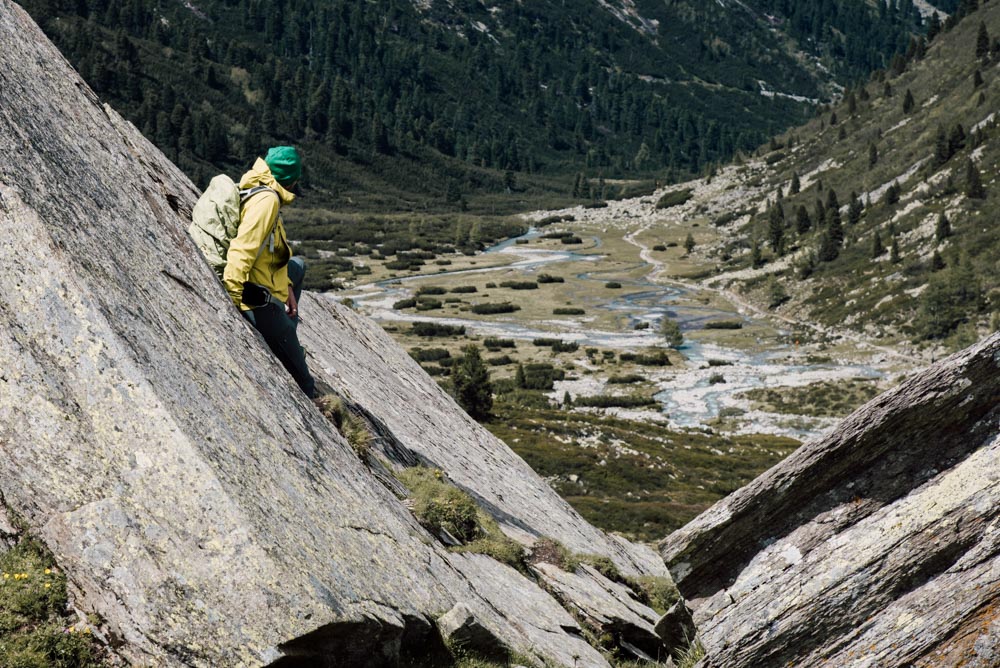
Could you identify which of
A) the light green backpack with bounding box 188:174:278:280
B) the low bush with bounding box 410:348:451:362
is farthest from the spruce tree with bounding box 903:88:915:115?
the light green backpack with bounding box 188:174:278:280

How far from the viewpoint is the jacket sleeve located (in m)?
9.61

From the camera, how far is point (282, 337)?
10.8 meters

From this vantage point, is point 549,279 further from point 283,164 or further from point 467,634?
point 467,634

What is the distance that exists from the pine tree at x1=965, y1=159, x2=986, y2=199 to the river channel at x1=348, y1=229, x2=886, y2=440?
35993 millimetres

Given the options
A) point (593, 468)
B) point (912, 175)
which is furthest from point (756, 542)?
point (912, 175)

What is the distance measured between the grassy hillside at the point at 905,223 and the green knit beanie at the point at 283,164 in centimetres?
9045

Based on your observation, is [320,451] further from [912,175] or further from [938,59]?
[938,59]

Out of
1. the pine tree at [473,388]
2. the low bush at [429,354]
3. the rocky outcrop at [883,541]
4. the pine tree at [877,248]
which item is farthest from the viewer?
the pine tree at [877,248]

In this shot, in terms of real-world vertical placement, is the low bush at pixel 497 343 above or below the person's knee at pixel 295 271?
below

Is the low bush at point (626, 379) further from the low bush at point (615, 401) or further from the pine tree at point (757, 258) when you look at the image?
the pine tree at point (757, 258)

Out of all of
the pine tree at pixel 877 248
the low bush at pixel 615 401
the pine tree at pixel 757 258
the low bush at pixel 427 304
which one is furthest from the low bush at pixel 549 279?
the low bush at pixel 615 401

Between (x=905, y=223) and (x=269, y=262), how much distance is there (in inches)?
5229

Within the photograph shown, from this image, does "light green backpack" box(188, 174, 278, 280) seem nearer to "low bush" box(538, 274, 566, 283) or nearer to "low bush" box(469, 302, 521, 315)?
"low bush" box(469, 302, 521, 315)

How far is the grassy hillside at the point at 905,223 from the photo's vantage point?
327 feet
